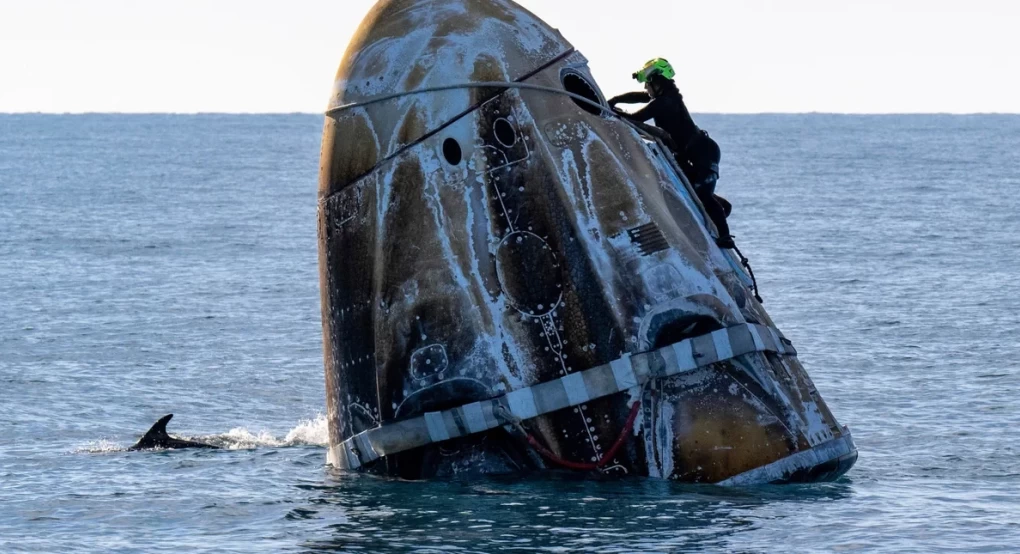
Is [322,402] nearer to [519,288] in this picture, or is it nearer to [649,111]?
[649,111]

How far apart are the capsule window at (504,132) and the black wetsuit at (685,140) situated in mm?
1741

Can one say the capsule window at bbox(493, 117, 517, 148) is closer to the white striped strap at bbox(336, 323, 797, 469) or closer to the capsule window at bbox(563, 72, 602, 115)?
the capsule window at bbox(563, 72, 602, 115)

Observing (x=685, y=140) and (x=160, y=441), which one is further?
(x=160, y=441)

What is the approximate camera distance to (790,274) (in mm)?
39344

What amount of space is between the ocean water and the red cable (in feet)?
0.89

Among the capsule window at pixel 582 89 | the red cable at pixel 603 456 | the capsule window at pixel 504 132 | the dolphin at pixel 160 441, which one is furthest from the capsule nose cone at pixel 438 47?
the dolphin at pixel 160 441

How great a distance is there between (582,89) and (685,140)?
1.38 m

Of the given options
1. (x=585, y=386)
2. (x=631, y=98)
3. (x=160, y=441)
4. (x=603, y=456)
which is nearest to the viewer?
(x=585, y=386)

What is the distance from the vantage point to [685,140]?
49.2ft

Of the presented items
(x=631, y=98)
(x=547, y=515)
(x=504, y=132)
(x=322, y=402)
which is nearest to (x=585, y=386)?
(x=547, y=515)

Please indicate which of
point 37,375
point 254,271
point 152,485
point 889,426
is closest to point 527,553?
point 152,485

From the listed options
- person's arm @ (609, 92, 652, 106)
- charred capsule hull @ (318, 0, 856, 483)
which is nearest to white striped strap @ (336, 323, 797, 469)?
charred capsule hull @ (318, 0, 856, 483)

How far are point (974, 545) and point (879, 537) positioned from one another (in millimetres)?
725

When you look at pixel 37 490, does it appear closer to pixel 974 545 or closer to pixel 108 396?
pixel 108 396
